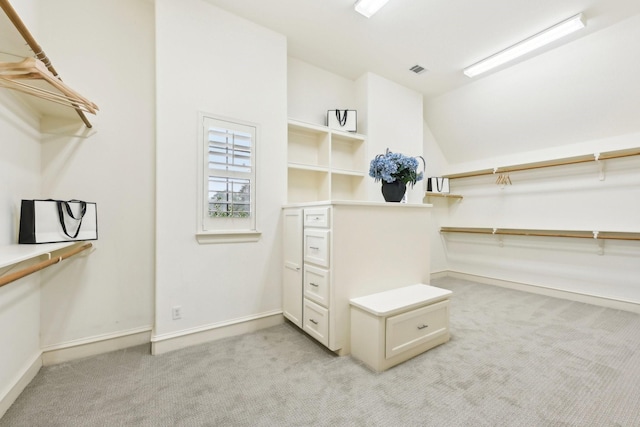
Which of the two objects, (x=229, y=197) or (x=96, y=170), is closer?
(x=96, y=170)

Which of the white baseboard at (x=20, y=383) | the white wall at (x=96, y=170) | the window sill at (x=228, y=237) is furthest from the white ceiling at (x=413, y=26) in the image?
the white baseboard at (x=20, y=383)

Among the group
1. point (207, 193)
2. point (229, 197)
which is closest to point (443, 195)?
point (229, 197)

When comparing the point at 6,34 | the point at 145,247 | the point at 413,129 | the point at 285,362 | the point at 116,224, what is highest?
the point at 413,129

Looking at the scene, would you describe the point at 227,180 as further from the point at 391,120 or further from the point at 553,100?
the point at 553,100

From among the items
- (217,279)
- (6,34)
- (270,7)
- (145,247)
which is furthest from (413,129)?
(6,34)

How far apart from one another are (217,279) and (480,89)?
4.22 m

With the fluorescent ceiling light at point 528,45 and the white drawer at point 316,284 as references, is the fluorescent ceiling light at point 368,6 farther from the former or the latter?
the white drawer at point 316,284

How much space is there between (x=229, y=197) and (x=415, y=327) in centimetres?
190

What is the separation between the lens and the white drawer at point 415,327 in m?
1.81

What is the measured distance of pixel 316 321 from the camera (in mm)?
2113

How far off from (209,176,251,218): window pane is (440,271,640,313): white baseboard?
3.60m

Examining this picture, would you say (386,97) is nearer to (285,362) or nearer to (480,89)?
(480,89)

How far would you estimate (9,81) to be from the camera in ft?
4.01

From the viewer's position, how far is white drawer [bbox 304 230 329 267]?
201 centimetres
